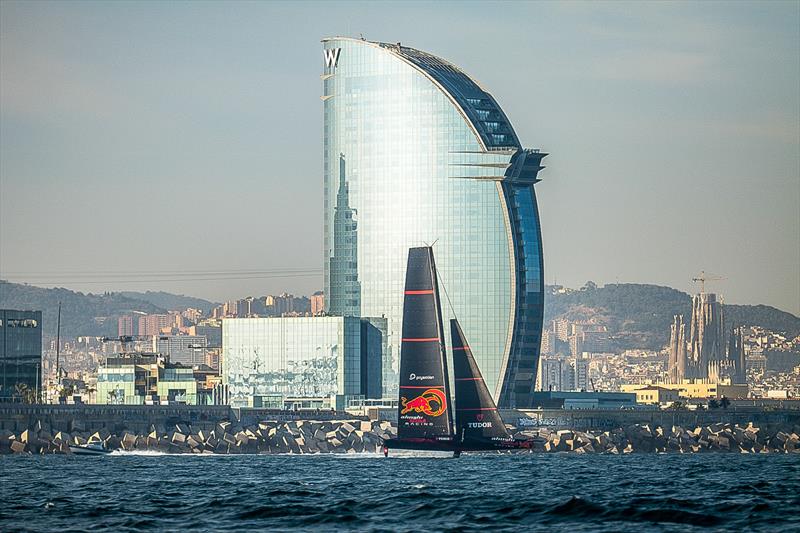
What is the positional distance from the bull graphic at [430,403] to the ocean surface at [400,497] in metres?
4.67

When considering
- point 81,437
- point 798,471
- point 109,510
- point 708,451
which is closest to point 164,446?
point 81,437

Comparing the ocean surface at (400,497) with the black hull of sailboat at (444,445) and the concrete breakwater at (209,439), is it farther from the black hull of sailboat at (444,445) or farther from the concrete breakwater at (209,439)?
the concrete breakwater at (209,439)

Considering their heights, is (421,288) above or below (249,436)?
above

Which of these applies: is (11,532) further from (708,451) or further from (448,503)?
(708,451)

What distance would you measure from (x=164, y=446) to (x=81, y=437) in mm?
8685

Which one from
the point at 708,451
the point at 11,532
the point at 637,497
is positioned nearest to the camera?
the point at 11,532

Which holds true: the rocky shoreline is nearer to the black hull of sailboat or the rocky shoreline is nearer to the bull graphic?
the black hull of sailboat

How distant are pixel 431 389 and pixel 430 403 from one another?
3.83 ft

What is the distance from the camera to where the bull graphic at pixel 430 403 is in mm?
118812

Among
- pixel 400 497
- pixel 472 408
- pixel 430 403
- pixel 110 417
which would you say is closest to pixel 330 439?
pixel 110 417

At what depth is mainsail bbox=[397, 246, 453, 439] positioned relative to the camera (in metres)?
117

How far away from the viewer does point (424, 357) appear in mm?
117562

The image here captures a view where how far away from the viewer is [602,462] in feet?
429

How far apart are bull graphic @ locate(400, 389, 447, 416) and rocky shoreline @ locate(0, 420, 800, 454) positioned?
141 feet
